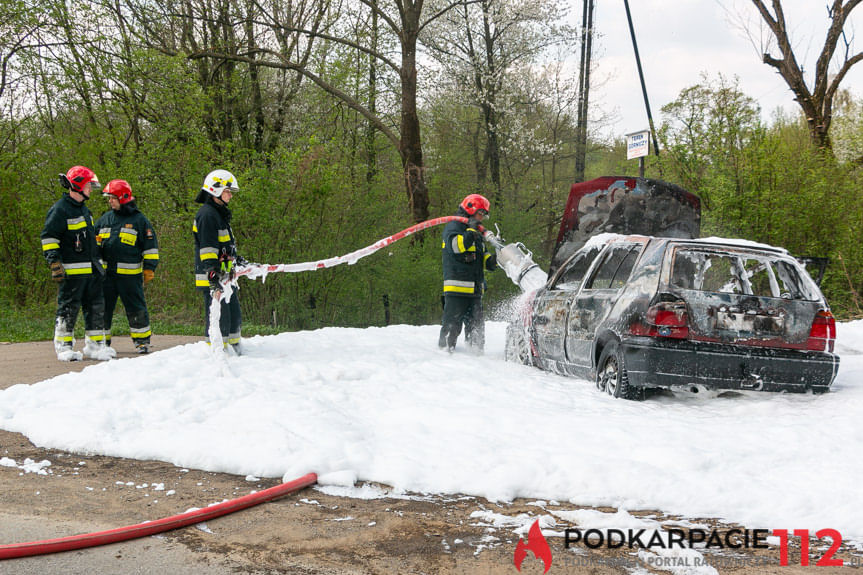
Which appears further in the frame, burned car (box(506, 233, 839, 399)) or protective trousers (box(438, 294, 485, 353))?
protective trousers (box(438, 294, 485, 353))

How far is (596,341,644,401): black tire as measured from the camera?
584cm

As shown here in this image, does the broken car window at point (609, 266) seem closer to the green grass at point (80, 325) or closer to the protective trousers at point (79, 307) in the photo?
the protective trousers at point (79, 307)

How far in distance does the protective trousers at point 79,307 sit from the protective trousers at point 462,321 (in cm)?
420

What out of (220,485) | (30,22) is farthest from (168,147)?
(220,485)

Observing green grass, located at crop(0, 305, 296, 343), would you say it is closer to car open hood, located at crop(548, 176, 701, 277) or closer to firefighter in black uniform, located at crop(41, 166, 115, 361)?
firefighter in black uniform, located at crop(41, 166, 115, 361)

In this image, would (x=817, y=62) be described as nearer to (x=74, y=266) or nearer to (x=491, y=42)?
(x=491, y=42)

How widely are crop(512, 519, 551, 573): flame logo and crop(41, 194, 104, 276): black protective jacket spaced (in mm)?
6999

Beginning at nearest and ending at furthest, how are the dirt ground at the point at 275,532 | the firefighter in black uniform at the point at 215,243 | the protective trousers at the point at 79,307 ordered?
1. the dirt ground at the point at 275,532
2. the firefighter in black uniform at the point at 215,243
3. the protective trousers at the point at 79,307

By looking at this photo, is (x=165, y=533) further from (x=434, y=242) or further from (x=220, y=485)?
(x=434, y=242)

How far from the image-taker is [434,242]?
57.0 feet

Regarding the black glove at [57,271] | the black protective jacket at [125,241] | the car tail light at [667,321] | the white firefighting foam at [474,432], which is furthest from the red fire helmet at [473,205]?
the black glove at [57,271]

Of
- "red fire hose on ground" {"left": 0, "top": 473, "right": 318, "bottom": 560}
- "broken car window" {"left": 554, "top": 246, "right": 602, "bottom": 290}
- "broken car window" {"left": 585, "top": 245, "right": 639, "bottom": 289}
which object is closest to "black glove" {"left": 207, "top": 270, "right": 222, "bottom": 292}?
"broken car window" {"left": 554, "top": 246, "right": 602, "bottom": 290}

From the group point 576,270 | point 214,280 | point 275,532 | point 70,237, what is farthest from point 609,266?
point 70,237

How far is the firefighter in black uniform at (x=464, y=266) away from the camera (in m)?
9.03
